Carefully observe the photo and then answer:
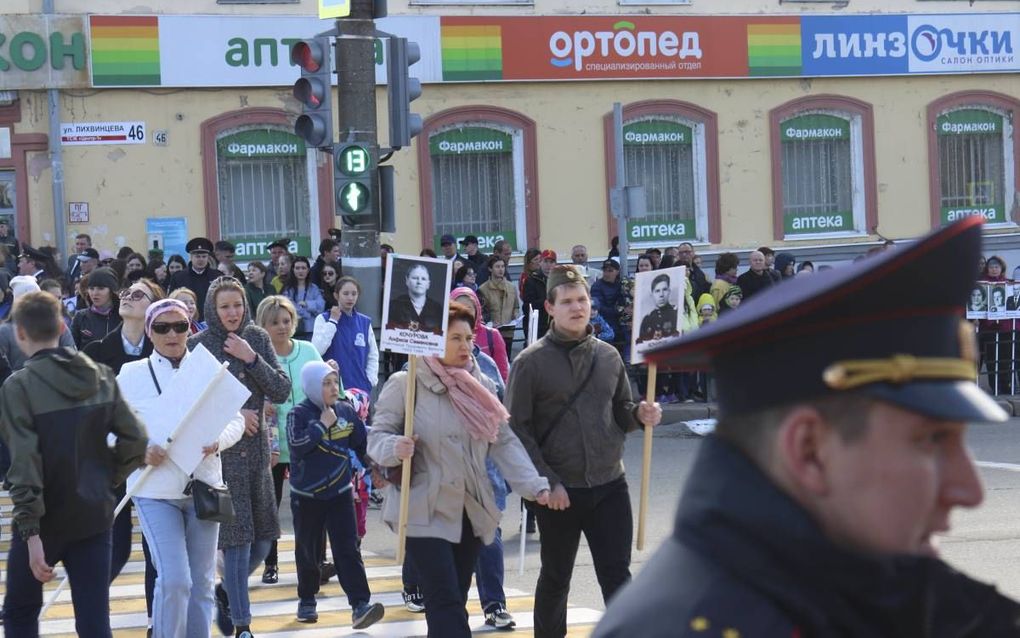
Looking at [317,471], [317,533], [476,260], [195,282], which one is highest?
[476,260]

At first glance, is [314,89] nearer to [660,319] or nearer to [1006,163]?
[660,319]

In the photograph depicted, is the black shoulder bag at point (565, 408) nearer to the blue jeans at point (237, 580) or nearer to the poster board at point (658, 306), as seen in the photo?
the poster board at point (658, 306)

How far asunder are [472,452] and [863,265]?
5.64 meters

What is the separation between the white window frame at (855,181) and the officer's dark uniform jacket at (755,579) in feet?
86.0

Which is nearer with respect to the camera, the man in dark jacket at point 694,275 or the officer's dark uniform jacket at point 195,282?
the officer's dark uniform jacket at point 195,282

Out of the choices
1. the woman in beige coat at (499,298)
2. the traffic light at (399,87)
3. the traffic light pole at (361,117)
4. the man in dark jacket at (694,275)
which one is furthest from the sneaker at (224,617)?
the man in dark jacket at (694,275)

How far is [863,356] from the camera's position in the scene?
1.87m

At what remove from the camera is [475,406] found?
745cm

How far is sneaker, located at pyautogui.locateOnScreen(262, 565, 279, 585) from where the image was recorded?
10422 millimetres

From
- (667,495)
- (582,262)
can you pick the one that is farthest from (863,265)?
(582,262)

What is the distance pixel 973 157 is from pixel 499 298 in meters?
12.1

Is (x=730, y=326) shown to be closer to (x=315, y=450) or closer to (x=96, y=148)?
(x=315, y=450)

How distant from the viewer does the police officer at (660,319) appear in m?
8.98

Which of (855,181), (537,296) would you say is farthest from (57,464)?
(855,181)
